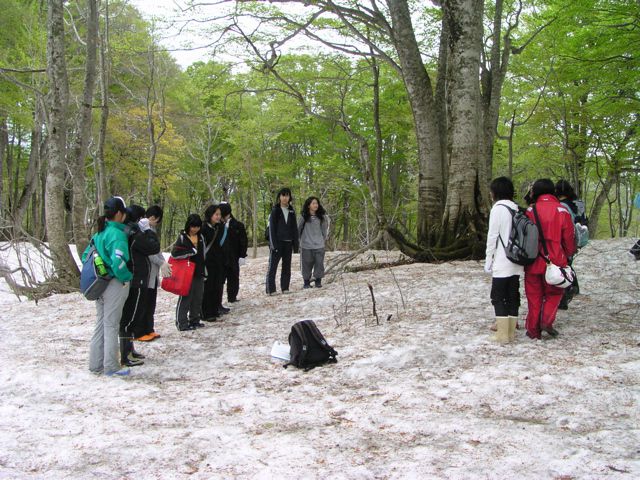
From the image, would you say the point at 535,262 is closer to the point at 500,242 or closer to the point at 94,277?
the point at 500,242

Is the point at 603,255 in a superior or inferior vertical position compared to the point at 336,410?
superior

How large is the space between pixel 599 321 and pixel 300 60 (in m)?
14.4

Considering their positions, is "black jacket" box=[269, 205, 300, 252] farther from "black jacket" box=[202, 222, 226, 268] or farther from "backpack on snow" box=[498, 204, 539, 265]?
"backpack on snow" box=[498, 204, 539, 265]

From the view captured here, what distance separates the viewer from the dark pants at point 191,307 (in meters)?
6.53

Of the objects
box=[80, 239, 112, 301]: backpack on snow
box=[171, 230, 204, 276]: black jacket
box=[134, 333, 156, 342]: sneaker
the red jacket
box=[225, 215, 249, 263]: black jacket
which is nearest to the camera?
box=[80, 239, 112, 301]: backpack on snow

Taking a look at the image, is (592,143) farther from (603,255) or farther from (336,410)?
(336,410)

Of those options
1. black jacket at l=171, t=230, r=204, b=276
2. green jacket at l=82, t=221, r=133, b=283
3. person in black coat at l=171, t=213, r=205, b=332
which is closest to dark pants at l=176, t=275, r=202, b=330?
person in black coat at l=171, t=213, r=205, b=332

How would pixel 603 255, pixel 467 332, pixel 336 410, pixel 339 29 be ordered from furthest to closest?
1. pixel 339 29
2. pixel 603 255
3. pixel 467 332
4. pixel 336 410

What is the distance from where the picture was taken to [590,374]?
4.01m

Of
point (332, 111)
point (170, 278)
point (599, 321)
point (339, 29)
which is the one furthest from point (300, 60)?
point (599, 321)

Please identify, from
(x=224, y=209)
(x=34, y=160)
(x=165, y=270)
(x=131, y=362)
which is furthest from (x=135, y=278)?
(x=34, y=160)

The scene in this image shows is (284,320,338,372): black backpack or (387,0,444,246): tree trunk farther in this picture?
(387,0,444,246): tree trunk

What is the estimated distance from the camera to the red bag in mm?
6105

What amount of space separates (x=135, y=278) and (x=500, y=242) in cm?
366
